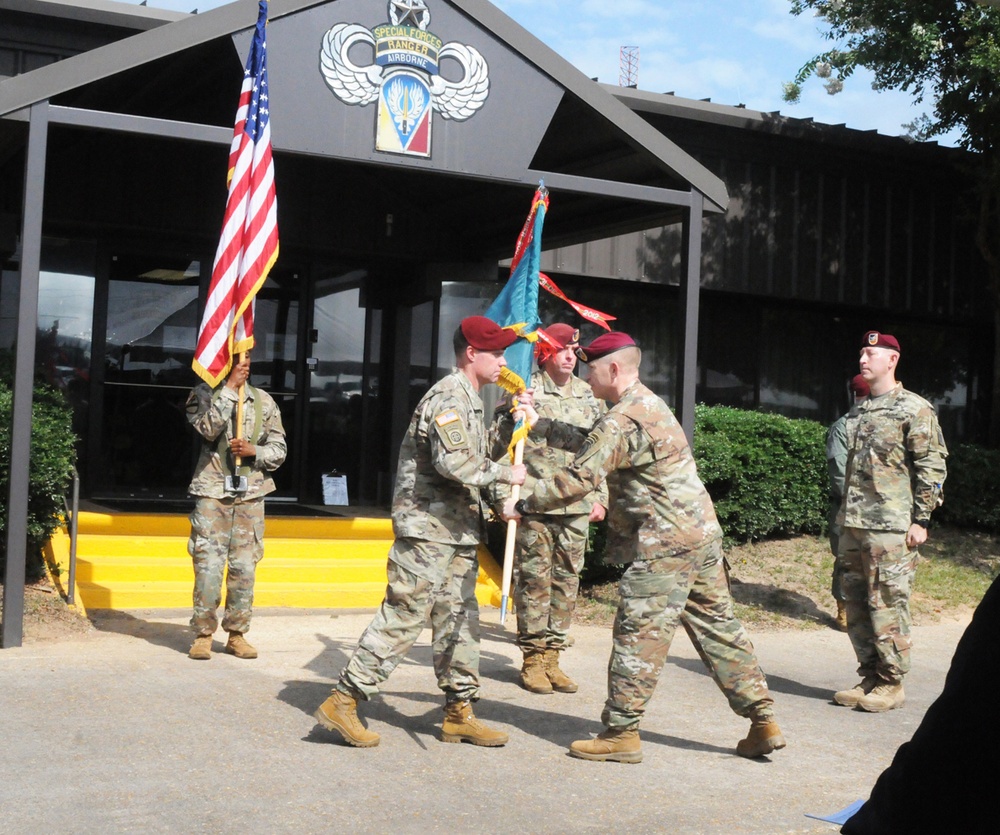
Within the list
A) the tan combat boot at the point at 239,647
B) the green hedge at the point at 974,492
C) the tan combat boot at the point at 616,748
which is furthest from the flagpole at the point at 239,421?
the green hedge at the point at 974,492

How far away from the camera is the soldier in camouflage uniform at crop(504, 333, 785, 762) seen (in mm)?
5500

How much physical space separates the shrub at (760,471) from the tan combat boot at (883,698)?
171 inches

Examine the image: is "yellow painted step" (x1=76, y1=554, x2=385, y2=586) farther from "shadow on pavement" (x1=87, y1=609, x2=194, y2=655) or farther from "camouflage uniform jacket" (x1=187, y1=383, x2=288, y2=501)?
"camouflage uniform jacket" (x1=187, y1=383, x2=288, y2=501)

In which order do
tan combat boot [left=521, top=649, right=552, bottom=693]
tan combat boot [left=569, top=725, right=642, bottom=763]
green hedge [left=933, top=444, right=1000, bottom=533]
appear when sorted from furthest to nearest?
green hedge [left=933, top=444, right=1000, bottom=533] < tan combat boot [left=521, top=649, right=552, bottom=693] < tan combat boot [left=569, top=725, right=642, bottom=763]

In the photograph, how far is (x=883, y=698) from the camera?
685 centimetres

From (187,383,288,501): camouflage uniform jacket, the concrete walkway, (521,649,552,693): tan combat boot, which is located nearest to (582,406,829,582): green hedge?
the concrete walkway

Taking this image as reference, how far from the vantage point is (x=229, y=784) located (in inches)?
191

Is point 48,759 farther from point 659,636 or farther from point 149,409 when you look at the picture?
point 149,409

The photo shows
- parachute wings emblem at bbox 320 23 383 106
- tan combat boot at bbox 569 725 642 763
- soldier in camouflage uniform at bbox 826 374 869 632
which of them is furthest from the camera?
soldier in camouflage uniform at bbox 826 374 869 632

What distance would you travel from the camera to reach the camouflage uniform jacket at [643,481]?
5559 mm

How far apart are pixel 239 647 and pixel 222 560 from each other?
58 cm

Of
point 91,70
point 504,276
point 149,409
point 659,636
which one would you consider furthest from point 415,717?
point 504,276

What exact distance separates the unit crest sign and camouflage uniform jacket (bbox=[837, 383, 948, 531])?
374 centimetres

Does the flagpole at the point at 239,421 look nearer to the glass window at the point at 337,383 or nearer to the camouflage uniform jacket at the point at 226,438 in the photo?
the camouflage uniform jacket at the point at 226,438
